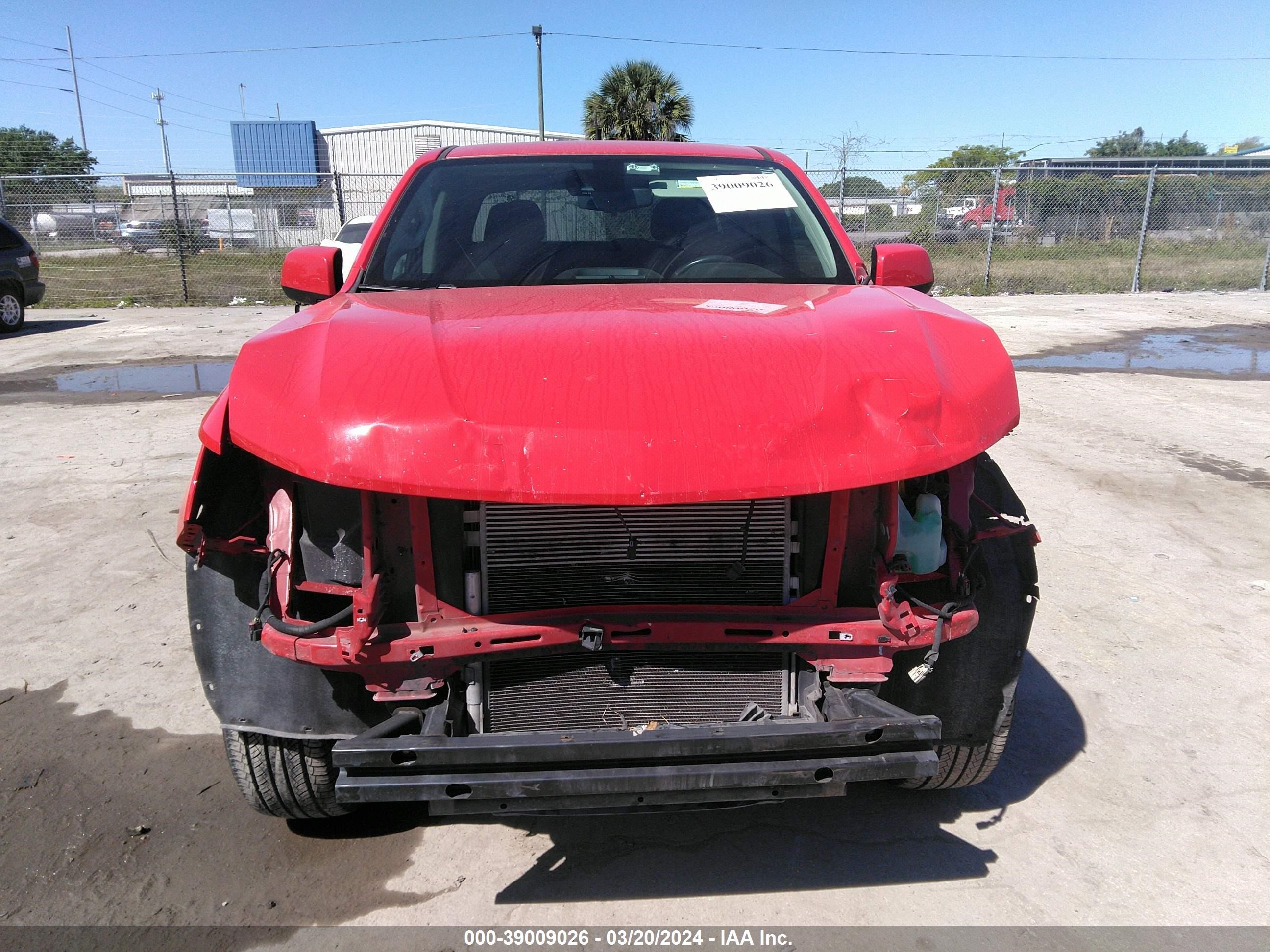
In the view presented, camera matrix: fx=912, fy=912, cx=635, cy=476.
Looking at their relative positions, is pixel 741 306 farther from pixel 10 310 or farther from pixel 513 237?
pixel 10 310

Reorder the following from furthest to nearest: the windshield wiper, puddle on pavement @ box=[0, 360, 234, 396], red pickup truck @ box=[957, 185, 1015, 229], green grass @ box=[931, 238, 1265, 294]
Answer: red pickup truck @ box=[957, 185, 1015, 229]
green grass @ box=[931, 238, 1265, 294]
puddle on pavement @ box=[0, 360, 234, 396]
the windshield wiper

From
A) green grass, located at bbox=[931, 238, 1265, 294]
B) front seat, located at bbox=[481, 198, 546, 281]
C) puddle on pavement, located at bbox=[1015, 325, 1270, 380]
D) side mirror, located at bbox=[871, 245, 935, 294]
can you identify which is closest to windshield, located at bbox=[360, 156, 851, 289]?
front seat, located at bbox=[481, 198, 546, 281]

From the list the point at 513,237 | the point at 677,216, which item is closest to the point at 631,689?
the point at 513,237

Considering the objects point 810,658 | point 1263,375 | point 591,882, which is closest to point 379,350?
point 810,658

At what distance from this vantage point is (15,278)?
1228 cm

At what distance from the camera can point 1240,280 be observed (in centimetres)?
1820

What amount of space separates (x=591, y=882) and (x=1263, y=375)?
30.5 feet

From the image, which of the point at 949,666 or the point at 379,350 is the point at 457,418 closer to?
the point at 379,350

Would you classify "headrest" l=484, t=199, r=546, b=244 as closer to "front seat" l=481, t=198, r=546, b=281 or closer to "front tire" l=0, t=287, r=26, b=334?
"front seat" l=481, t=198, r=546, b=281

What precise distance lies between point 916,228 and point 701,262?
55.2 feet

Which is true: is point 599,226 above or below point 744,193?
below

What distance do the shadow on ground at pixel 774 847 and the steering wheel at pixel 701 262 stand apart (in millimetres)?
1689

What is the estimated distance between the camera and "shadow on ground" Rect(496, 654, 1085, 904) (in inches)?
91.9

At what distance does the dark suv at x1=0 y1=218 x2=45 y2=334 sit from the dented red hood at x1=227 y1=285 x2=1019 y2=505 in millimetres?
12603
